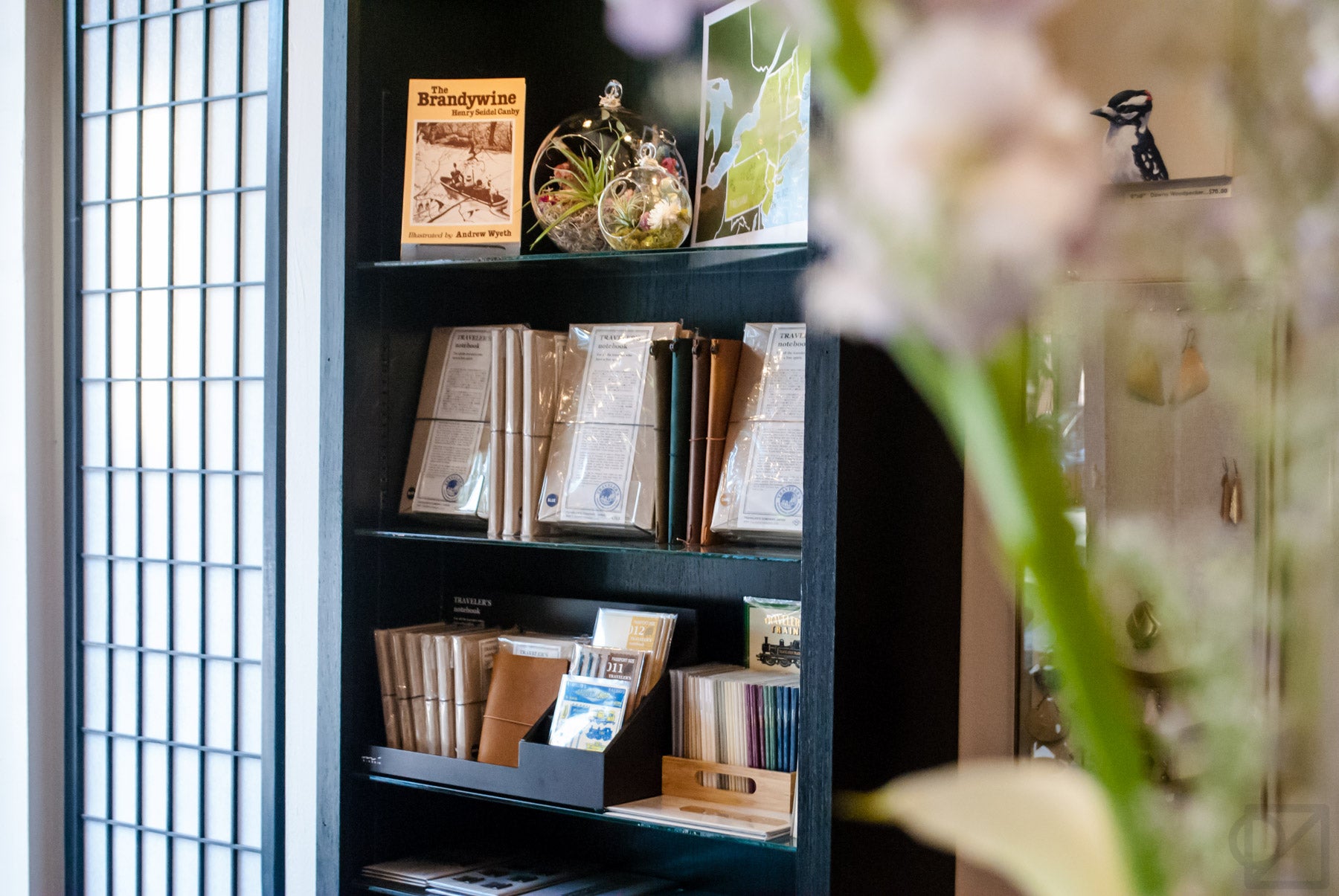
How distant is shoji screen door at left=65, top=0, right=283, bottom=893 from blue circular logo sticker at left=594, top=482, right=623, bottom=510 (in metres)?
0.88

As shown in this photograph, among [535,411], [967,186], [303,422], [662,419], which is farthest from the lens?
[303,422]

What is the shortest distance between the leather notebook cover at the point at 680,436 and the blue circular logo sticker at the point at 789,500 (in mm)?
191

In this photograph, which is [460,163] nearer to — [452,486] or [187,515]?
[452,486]

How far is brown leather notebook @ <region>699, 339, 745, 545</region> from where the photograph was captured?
195cm

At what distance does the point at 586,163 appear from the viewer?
6.84 feet

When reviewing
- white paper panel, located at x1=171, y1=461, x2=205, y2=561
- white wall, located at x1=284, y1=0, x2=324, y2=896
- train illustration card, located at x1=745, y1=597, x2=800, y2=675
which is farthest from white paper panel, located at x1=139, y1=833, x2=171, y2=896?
train illustration card, located at x1=745, y1=597, x2=800, y2=675

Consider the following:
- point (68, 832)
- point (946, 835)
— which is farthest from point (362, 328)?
point (946, 835)

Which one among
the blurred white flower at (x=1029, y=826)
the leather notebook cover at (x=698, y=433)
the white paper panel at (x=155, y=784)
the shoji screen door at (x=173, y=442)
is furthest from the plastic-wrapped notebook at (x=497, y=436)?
the blurred white flower at (x=1029, y=826)

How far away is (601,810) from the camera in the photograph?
1895 millimetres

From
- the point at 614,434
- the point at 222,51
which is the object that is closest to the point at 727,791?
the point at 614,434

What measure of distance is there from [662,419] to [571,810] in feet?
2.18

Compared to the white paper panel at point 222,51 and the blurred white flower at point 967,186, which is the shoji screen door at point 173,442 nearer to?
the white paper panel at point 222,51

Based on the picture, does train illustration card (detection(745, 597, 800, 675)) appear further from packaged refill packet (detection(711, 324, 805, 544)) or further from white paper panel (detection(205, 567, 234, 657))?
white paper panel (detection(205, 567, 234, 657))

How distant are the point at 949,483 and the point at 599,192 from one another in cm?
77
